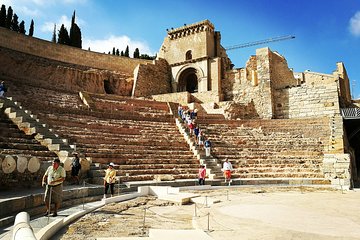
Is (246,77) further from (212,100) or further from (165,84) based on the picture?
(165,84)

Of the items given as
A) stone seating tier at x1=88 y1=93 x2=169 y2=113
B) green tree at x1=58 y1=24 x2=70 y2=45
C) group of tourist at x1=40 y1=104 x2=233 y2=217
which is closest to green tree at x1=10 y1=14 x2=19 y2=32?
green tree at x1=58 y1=24 x2=70 y2=45

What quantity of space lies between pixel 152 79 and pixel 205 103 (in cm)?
807

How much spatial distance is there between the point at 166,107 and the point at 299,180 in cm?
1249

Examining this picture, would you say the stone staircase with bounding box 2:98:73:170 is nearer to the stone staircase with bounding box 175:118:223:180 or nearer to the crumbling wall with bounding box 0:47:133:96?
the stone staircase with bounding box 175:118:223:180

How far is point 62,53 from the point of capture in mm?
31266

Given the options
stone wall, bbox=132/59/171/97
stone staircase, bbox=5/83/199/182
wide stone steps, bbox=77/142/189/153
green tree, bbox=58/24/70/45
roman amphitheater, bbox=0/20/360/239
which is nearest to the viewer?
roman amphitheater, bbox=0/20/360/239

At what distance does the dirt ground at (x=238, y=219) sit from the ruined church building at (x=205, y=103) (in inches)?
109

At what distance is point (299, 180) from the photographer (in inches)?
482

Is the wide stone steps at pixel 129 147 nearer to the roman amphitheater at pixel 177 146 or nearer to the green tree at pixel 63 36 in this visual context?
the roman amphitheater at pixel 177 146

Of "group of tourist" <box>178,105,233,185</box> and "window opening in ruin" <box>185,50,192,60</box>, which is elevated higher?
"window opening in ruin" <box>185,50,192,60</box>

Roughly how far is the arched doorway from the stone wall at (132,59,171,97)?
4.44 feet

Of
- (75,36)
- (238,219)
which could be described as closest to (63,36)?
(75,36)

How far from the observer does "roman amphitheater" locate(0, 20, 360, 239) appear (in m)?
5.38

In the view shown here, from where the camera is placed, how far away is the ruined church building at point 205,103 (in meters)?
13.1
